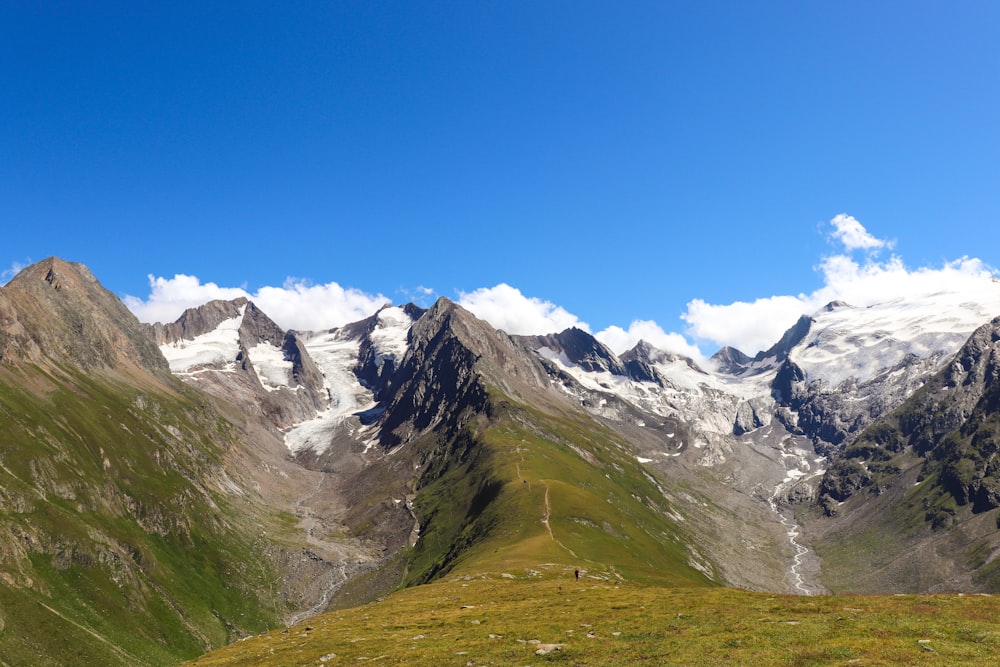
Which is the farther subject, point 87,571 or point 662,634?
point 87,571

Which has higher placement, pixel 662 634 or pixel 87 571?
pixel 87 571

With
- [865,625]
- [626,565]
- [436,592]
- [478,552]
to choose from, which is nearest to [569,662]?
[865,625]

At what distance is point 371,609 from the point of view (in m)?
88.7

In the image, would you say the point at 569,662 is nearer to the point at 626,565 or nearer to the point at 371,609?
the point at 371,609

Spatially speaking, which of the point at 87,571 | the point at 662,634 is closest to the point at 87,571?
the point at 87,571

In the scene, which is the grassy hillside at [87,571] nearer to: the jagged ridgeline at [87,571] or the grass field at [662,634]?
the jagged ridgeline at [87,571]

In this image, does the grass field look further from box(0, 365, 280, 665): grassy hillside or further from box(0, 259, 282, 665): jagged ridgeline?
box(0, 259, 282, 665): jagged ridgeline

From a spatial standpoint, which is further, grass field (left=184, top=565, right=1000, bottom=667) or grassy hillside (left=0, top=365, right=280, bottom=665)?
grassy hillside (left=0, top=365, right=280, bottom=665)

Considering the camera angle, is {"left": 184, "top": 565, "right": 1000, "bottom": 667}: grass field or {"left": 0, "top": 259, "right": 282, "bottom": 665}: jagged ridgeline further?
{"left": 0, "top": 259, "right": 282, "bottom": 665}: jagged ridgeline

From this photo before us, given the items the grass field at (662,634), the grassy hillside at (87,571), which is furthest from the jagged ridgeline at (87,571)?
the grass field at (662,634)

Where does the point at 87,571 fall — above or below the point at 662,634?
above

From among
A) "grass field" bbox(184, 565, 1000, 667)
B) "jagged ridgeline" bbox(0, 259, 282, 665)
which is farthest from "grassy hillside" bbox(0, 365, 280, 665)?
"grass field" bbox(184, 565, 1000, 667)

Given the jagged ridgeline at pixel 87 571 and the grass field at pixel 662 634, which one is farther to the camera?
the jagged ridgeline at pixel 87 571

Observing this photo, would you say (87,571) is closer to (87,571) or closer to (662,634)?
(87,571)
